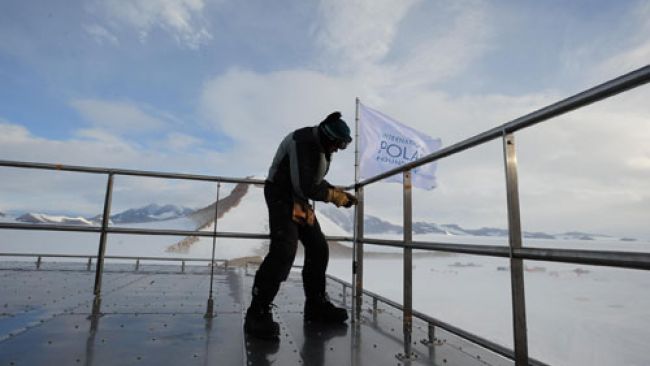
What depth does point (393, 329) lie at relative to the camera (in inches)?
82.4

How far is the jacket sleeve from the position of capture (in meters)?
2.00

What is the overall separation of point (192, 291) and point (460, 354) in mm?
2850

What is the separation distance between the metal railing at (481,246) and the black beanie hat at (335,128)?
0.44m

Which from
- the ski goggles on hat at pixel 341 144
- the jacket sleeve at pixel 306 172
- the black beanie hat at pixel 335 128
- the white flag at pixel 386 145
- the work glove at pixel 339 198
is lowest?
the work glove at pixel 339 198

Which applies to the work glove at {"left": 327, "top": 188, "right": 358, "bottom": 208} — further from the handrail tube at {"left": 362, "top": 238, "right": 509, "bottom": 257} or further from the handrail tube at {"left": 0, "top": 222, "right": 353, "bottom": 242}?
the handrail tube at {"left": 0, "top": 222, "right": 353, "bottom": 242}

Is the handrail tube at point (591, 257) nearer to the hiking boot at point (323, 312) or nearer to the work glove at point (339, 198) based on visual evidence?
the work glove at point (339, 198)

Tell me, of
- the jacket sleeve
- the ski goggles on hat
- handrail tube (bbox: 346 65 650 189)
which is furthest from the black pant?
handrail tube (bbox: 346 65 650 189)

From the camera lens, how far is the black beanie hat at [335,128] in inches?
81.1

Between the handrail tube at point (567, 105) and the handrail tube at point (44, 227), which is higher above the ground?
the handrail tube at point (567, 105)

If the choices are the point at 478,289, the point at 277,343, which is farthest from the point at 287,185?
the point at 478,289

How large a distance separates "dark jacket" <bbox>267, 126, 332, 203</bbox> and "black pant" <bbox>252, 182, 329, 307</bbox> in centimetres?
7

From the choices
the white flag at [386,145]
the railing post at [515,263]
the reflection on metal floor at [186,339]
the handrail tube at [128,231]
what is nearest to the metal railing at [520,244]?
the railing post at [515,263]

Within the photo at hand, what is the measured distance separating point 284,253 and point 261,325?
0.42 metres

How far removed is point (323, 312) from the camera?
7.38ft
